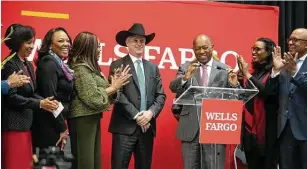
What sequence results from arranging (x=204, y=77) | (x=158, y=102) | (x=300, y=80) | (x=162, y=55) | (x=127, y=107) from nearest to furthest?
(x=300, y=80)
(x=204, y=77)
(x=127, y=107)
(x=158, y=102)
(x=162, y=55)

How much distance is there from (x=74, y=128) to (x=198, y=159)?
3.63ft

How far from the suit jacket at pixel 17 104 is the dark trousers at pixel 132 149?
0.94m

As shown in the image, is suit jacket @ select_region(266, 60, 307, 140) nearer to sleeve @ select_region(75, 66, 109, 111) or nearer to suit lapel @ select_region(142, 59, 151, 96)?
suit lapel @ select_region(142, 59, 151, 96)

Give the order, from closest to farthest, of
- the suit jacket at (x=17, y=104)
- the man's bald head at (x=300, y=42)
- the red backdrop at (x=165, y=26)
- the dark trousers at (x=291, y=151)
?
the suit jacket at (x=17, y=104) < the dark trousers at (x=291, y=151) < the man's bald head at (x=300, y=42) < the red backdrop at (x=165, y=26)

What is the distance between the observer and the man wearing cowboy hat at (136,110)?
531cm

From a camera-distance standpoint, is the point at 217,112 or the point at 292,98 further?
the point at 292,98

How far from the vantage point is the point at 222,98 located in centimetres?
Result: 471

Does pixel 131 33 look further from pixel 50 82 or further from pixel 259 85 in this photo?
pixel 259 85

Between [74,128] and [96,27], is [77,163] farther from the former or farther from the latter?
[96,27]

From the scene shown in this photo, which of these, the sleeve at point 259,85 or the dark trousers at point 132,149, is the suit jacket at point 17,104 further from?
the sleeve at point 259,85

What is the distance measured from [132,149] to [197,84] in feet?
2.81

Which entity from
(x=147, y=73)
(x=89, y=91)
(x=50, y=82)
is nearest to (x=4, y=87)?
(x=50, y=82)

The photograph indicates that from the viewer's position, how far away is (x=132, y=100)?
5402mm

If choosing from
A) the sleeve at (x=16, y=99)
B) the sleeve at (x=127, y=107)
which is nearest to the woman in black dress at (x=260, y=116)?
the sleeve at (x=127, y=107)
